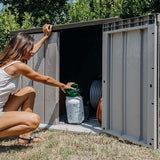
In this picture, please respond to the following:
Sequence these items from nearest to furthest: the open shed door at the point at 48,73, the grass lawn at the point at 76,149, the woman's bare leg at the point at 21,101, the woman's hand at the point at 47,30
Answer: the grass lawn at the point at 76,149, the woman's bare leg at the point at 21,101, the woman's hand at the point at 47,30, the open shed door at the point at 48,73

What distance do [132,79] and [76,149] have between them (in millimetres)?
1296

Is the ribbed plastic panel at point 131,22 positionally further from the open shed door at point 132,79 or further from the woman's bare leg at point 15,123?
the woman's bare leg at point 15,123

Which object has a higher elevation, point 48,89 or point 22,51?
point 22,51

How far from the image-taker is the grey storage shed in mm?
3193

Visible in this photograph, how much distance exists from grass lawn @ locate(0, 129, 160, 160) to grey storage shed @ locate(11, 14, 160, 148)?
0.64ft

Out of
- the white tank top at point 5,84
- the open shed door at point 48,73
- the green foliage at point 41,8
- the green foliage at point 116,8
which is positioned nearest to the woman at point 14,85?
the white tank top at point 5,84

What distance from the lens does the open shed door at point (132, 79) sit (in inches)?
125

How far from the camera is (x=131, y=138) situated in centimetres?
351

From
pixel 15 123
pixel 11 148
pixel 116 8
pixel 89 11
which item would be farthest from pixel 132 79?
pixel 89 11

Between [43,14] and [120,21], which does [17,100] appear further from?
[43,14]

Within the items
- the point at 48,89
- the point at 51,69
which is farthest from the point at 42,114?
the point at 51,69

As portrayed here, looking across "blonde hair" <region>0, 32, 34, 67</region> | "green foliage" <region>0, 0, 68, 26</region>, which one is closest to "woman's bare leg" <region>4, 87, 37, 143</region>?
"blonde hair" <region>0, 32, 34, 67</region>

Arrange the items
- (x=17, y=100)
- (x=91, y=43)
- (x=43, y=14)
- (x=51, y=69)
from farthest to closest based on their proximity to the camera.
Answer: (x=43, y=14) < (x=91, y=43) < (x=51, y=69) < (x=17, y=100)

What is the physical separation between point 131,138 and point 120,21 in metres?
1.78
